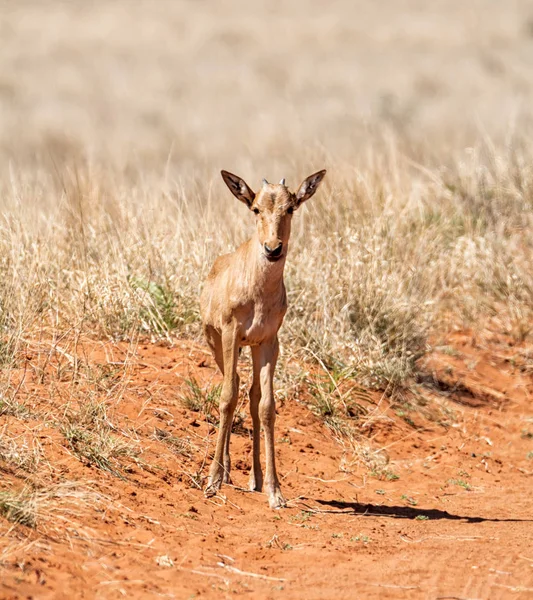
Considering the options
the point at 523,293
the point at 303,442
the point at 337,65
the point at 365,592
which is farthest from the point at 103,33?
the point at 365,592

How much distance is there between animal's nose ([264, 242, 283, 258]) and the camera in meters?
7.52

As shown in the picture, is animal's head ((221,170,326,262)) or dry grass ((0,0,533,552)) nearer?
animal's head ((221,170,326,262))

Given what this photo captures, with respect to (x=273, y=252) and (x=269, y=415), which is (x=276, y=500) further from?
(x=273, y=252)

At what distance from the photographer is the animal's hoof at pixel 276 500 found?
7812mm

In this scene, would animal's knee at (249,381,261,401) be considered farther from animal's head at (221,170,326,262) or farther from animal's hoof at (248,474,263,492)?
animal's head at (221,170,326,262)

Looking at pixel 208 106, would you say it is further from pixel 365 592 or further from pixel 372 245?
pixel 365 592

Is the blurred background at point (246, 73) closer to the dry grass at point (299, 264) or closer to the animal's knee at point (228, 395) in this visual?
the dry grass at point (299, 264)

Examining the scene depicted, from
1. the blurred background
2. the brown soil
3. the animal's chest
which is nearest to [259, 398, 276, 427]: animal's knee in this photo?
the animal's chest

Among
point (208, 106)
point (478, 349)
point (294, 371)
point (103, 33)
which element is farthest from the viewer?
point (103, 33)

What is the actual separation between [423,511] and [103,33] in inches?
1550

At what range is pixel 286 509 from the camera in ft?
25.6

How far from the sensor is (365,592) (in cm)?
600

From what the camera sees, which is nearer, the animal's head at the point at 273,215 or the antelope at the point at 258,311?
the animal's head at the point at 273,215

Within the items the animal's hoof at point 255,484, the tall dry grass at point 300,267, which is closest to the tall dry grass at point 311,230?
the tall dry grass at point 300,267
